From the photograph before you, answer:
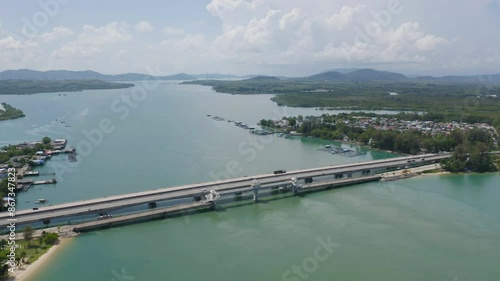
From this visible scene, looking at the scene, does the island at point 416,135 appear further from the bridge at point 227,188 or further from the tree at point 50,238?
the tree at point 50,238

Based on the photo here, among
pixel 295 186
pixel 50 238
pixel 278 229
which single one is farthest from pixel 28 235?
pixel 295 186

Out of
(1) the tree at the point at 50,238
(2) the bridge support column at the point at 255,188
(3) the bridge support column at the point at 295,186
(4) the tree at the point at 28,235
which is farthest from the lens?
(3) the bridge support column at the point at 295,186

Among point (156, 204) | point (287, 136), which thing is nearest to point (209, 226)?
point (156, 204)

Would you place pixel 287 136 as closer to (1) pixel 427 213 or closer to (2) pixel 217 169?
(2) pixel 217 169

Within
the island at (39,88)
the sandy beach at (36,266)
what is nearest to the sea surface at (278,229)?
the sandy beach at (36,266)

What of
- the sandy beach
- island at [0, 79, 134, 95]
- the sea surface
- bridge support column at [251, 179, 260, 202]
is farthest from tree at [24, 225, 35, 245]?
island at [0, 79, 134, 95]

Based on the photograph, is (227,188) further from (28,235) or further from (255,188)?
(28,235)
